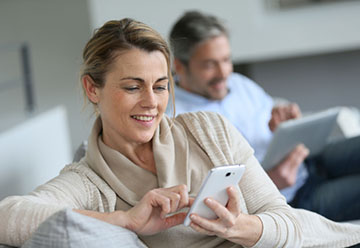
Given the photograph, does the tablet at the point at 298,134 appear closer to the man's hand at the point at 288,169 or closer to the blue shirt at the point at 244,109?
the man's hand at the point at 288,169

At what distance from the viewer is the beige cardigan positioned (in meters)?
1.24

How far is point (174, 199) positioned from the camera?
3.59ft

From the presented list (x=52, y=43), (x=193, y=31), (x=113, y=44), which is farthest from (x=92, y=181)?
(x=52, y=43)

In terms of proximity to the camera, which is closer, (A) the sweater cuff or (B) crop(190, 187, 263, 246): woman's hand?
(B) crop(190, 187, 263, 246): woman's hand

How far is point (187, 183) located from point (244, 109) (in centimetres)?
119

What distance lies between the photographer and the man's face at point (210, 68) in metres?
2.35

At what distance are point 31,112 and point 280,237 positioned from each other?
2067 millimetres

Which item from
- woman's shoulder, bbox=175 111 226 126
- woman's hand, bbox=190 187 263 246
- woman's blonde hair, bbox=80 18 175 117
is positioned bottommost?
woman's hand, bbox=190 187 263 246

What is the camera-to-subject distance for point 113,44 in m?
1.28

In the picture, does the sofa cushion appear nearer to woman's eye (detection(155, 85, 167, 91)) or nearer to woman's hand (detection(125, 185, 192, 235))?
woman's hand (detection(125, 185, 192, 235))

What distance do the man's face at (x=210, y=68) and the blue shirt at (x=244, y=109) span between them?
4 centimetres

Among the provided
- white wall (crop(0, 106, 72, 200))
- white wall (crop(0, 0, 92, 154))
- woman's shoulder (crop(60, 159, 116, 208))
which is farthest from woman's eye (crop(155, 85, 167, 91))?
white wall (crop(0, 0, 92, 154))

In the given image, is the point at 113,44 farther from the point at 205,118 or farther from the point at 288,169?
the point at 288,169

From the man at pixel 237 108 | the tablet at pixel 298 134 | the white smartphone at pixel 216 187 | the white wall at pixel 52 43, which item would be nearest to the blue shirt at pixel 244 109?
the man at pixel 237 108
